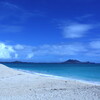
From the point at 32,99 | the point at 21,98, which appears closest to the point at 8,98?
the point at 21,98

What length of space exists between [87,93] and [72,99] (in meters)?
1.55

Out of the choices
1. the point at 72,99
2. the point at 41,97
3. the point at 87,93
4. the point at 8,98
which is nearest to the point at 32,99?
the point at 41,97

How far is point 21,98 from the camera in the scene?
952cm

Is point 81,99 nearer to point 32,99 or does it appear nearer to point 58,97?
point 58,97

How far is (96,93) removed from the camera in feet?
34.2

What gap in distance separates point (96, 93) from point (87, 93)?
1.82 feet

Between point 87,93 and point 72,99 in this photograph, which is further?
point 87,93

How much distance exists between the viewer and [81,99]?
9234 millimetres

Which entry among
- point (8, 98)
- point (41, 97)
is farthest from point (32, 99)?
point (8, 98)

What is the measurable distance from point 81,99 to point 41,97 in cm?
227

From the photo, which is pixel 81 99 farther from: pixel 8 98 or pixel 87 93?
pixel 8 98

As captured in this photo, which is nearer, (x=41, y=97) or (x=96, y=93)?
(x=41, y=97)

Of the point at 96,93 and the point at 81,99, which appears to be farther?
the point at 96,93

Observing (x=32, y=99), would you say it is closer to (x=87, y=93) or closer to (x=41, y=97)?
(x=41, y=97)
